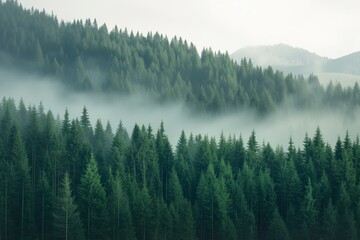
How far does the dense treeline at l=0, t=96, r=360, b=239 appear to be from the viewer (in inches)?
2689

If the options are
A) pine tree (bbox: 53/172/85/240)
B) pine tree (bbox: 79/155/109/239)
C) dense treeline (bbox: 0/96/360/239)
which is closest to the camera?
pine tree (bbox: 53/172/85/240)

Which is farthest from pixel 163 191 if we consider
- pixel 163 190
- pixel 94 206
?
pixel 94 206

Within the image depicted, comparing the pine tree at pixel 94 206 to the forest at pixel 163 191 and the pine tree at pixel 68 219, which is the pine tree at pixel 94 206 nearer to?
the forest at pixel 163 191

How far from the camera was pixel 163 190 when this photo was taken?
95.2 meters

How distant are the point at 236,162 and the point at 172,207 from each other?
35300 mm

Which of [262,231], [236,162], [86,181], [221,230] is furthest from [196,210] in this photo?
[236,162]

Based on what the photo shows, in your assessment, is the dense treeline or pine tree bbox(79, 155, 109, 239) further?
the dense treeline

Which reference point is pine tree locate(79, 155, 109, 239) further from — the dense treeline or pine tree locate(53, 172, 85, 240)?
pine tree locate(53, 172, 85, 240)

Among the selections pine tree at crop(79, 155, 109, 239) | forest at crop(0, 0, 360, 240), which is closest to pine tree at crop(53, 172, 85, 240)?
forest at crop(0, 0, 360, 240)

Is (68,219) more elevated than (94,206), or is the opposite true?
(94,206)

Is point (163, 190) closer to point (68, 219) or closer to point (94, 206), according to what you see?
point (94, 206)

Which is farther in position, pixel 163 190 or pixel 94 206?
pixel 163 190

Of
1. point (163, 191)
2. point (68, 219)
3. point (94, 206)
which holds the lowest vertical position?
point (163, 191)

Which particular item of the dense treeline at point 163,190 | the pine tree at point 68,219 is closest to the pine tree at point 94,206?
the dense treeline at point 163,190
